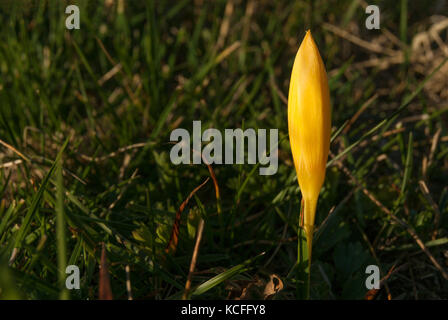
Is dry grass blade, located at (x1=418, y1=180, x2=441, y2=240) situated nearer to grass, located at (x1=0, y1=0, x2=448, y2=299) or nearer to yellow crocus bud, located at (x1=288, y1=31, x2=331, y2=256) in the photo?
grass, located at (x1=0, y1=0, x2=448, y2=299)

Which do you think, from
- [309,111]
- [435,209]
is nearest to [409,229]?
[435,209]

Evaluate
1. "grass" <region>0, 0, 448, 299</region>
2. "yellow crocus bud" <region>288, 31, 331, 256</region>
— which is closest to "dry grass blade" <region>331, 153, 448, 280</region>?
"grass" <region>0, 0, 448, 299</region>

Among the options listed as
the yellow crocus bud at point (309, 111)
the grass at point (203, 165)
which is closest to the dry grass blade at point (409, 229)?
the grass at point (203, 165)

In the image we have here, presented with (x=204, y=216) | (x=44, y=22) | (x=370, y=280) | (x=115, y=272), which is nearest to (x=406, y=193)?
(x=370, y=280)

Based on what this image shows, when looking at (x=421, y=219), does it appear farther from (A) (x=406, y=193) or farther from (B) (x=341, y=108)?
(B) (x=341, y=108)

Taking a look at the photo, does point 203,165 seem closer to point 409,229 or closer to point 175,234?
point 175,234

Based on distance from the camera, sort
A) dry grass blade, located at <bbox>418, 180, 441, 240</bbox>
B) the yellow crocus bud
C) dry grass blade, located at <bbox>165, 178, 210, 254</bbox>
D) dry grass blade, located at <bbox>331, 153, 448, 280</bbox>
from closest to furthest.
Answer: the yellow crocus bud < dry grass blade, located at <bbox>165, 178, 210, 254</bbox> < dry grass blade, located at <bbox>331, 153, 448, 280</bbox> < dry grass blade, located at <bbox>418, 180, 441, 240</bbox>
